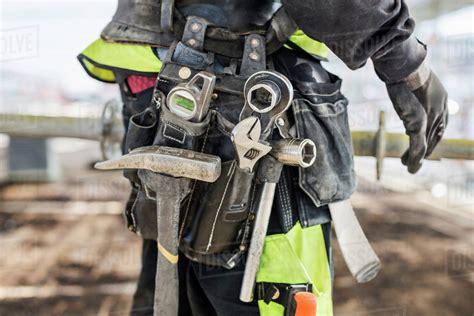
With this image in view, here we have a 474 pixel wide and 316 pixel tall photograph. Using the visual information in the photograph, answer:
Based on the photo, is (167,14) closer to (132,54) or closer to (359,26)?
(132,54)

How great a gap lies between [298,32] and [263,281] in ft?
1.87

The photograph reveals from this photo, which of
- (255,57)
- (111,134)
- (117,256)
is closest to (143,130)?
(255,57)

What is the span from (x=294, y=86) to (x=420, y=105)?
34 cm

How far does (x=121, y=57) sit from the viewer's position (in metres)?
1.19

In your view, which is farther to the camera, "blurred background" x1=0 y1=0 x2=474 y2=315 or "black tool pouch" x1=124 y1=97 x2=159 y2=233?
"blurred background" x1=0 y1=0 x2=474 y2=315

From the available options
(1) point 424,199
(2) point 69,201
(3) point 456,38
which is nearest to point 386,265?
(1) point 424,199

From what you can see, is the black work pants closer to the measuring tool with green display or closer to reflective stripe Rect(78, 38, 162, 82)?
the measuring tool with green display

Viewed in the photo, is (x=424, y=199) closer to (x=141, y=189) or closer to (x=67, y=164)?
(x=141, y=189)

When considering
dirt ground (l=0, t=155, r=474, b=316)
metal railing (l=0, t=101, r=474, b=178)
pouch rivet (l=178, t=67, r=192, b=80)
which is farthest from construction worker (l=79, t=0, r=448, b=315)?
dirt ground (l=0, t=155, r=474, b=316)

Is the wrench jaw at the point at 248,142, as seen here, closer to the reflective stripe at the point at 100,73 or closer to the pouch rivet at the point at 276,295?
the pouch rivet at the point at 276,295

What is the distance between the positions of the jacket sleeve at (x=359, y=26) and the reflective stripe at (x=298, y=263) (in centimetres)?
40

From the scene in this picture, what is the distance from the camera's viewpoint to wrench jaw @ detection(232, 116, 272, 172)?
0.92m

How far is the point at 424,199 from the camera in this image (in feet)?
15.0

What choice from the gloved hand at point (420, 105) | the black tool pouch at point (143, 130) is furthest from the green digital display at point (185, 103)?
the gloved hand at point (420, 105)
